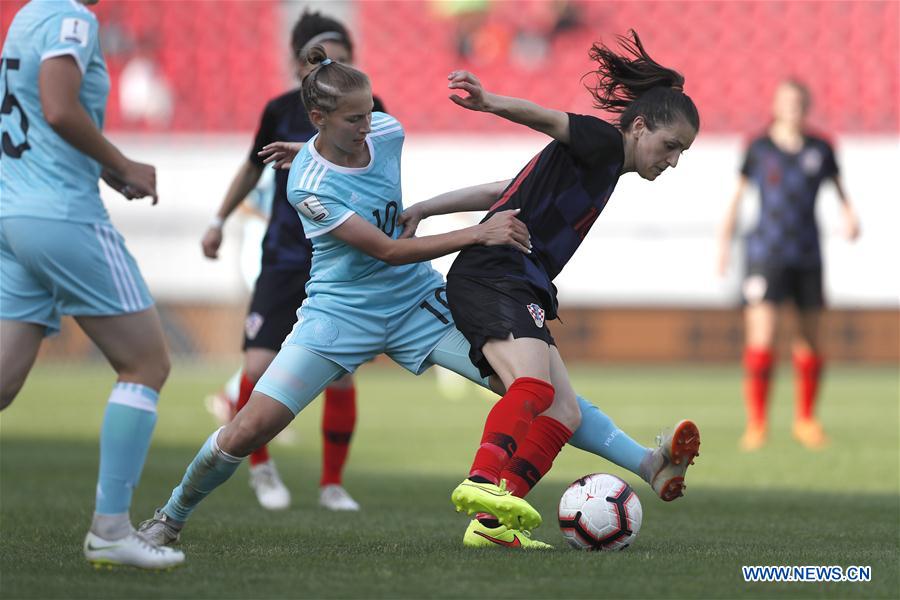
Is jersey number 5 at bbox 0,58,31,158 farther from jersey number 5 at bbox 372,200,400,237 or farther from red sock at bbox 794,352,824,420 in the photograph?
red sock at bbox 794,352,824,420

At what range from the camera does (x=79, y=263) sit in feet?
13.2

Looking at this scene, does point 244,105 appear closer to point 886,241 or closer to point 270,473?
point 886,241

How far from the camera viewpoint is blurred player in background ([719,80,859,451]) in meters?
9.96

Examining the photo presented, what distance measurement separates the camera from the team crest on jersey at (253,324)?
6.34 m

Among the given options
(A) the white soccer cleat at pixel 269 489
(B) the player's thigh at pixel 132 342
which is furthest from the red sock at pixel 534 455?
(A) the white soccer cleat at pixel 269 489

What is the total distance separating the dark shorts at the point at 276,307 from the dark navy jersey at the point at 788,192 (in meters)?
4.87

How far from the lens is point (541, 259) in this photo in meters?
4.79

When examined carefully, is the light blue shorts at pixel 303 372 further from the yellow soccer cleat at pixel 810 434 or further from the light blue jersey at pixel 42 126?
the yellow soccer cleat at pixel 810 434

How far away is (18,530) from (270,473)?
5.49 feet

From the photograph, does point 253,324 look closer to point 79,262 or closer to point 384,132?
point 384,132

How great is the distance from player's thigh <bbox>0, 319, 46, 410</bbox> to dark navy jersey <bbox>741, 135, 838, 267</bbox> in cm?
687

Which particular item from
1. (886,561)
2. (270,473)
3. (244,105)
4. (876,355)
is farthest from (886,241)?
(886,561)

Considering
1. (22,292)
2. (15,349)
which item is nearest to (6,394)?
(15,349)

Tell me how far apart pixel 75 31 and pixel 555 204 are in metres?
1.72
